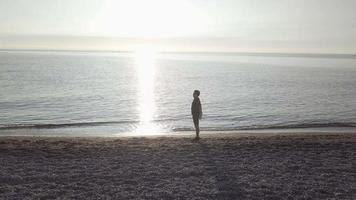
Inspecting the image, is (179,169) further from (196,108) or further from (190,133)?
(190,133)

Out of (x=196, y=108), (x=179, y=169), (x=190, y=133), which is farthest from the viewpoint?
(x=190, y=133)

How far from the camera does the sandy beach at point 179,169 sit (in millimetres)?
10672

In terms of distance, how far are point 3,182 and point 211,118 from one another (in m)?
22.1

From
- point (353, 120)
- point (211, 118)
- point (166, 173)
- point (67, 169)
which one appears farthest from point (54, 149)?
point (353, 120)

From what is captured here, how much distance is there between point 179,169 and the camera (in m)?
13.0

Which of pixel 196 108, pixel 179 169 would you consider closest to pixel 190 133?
pixel 196 108

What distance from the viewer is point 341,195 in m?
10.4

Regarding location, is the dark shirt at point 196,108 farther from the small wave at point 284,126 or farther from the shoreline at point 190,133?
the small wave at point 284,126

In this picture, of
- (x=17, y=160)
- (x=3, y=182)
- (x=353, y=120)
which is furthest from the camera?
(x=353, y=120)

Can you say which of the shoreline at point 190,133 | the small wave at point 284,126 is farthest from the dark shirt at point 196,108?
the small wave at point 284,126

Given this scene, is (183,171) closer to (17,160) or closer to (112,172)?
(112,172)

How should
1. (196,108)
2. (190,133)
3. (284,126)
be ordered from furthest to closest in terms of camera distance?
(284,126) < (190,133) < (196,108)

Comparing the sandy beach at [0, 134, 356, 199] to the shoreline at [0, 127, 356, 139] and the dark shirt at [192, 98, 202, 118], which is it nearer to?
the dark shirt at [192, 98, 202, 118]

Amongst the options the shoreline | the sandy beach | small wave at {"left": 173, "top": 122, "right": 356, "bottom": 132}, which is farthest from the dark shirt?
small wave at {"left": 173, "top": 122, "right": 356, "bottom": 132}
